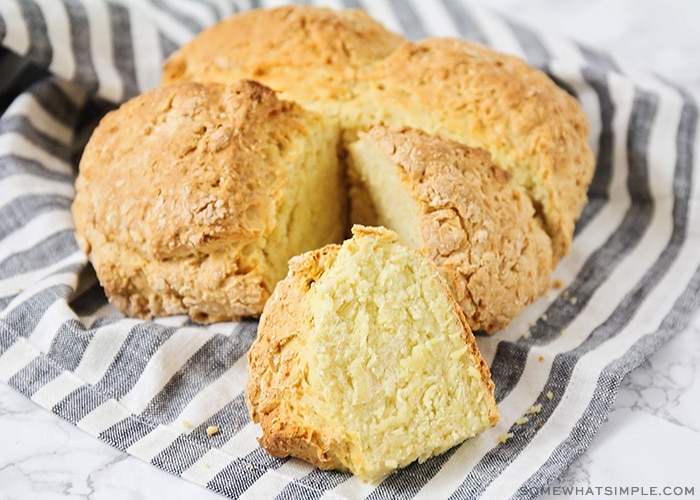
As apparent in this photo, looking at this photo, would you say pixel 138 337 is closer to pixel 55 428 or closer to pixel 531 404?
pixel 55 428

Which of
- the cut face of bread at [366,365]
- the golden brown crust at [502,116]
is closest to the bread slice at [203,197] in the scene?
the golden brown crust at [502,116]

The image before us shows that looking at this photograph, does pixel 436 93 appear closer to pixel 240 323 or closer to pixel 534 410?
pixel 240 323

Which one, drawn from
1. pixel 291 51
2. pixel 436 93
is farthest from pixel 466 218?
pixel 291 51

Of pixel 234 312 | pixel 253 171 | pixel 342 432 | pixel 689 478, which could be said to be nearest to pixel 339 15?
pixel 253 171

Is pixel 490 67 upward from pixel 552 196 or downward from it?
upward

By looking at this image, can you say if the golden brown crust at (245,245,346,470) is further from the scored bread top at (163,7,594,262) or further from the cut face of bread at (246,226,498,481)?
the scored bread top at (163,7,594,262)
